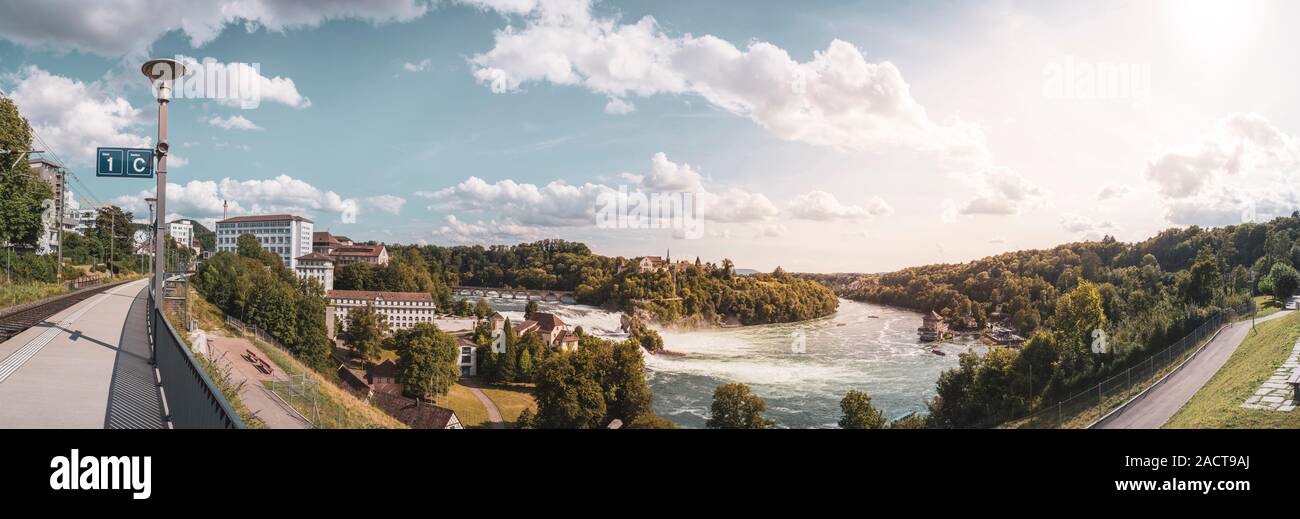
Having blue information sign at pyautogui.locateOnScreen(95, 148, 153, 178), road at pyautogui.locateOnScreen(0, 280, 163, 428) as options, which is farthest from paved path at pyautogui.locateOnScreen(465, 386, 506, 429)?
blue information sign at pyautogui.locateOnScreen(95, 148, 153, 178)

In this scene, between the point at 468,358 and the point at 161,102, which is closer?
the point at 161,102

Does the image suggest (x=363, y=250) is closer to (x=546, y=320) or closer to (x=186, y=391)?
(x=546, y=320)

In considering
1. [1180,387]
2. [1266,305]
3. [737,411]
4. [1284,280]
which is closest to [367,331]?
[737,411]

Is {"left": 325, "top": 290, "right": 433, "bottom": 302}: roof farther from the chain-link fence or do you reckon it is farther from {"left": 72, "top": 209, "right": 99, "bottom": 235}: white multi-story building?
{"left": 72, "top": 209, "right": 99, "bottom": 235}: white multi-story building

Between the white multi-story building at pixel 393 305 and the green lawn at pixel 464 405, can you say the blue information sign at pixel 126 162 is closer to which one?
the green lawn at pixel 464 405

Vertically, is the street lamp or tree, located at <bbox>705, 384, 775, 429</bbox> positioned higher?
the street lamp

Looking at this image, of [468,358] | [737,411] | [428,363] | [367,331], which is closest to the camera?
[737,411]
